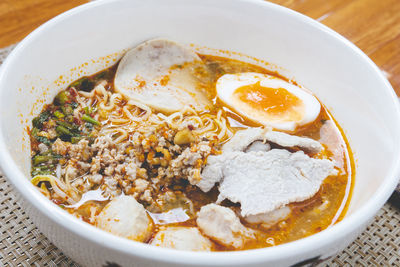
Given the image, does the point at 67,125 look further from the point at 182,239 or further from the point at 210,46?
the point at 210,46

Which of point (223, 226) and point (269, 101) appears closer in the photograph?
point (223, 226)

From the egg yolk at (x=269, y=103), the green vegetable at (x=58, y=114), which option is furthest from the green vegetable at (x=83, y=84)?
the egg yolk at (x=269, y=103)

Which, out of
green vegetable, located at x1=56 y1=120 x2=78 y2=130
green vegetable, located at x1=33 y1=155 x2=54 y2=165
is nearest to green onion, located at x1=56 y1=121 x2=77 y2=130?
green vegetable, located at x1=56 y1=120 x2=78 y2=130

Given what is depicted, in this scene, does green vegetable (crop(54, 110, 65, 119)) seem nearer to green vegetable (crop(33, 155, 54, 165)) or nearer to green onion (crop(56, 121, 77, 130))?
green onion (crop(56, 121, 77, 130))

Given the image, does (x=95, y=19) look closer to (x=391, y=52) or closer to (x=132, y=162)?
(x=132, y=162)

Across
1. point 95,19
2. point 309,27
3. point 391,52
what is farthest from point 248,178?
point 391,52

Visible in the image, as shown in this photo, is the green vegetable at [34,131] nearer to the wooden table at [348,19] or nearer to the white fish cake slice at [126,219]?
the white fish cake slice at [126,219]

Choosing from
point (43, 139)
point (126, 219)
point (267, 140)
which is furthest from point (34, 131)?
point (267, 140)
